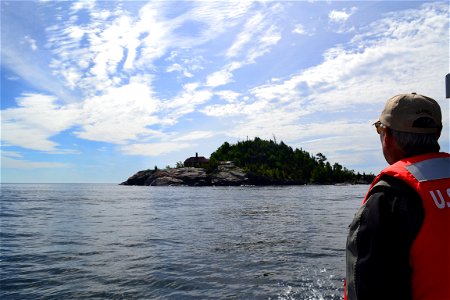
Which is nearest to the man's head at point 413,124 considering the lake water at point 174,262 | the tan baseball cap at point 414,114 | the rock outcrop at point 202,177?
the tan baseball cap at point 414,114

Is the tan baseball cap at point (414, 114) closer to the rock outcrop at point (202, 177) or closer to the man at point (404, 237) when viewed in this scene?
the man at point (404, 237)

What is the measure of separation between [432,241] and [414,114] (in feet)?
3.39

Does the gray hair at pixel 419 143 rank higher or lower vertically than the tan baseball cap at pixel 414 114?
lower

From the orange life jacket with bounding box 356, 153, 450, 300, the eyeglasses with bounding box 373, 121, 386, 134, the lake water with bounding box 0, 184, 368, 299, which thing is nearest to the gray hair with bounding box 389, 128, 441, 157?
the eyeglasses with bounding box 373, 121, 386, 134

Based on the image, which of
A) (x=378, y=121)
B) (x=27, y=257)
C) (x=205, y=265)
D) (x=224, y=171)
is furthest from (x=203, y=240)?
(x=224, y=171)

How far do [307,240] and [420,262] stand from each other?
55.6ft

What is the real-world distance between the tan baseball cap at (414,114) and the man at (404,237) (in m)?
0.30

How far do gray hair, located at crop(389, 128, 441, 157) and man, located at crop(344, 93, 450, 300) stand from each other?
168 mm

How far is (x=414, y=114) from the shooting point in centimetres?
296

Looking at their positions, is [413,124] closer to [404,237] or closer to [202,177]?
[404,237]

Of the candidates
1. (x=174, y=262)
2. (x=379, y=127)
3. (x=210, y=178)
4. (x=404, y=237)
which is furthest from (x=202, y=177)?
(x=404, y=237)

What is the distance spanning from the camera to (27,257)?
51.8ft

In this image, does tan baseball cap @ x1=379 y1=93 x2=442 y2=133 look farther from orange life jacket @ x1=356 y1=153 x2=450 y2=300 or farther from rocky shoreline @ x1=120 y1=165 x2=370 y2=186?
rocky shoreline @ x1=120 y1=165 x2=370 y2=186

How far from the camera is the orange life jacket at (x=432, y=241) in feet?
8.37
